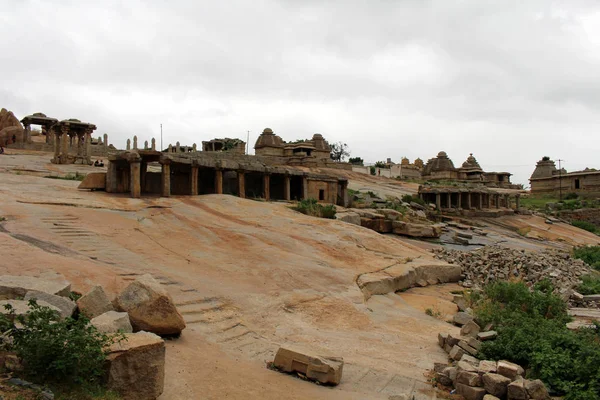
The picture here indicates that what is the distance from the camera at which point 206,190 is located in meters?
21.2

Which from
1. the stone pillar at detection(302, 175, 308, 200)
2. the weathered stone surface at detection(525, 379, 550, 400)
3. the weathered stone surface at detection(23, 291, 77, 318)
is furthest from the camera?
the stone pillar at detection(302, 175, 308, 200)

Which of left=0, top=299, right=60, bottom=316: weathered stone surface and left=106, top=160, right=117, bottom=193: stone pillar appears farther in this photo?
left=106, top=160, right=117, bottom=193: stone pillar

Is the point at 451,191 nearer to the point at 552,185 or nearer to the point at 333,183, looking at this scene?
the point at 333,183

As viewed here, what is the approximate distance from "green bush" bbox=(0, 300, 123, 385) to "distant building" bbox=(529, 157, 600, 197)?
51745 mm

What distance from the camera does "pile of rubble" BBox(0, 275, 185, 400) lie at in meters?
4.22

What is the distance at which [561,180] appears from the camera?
4931 cm

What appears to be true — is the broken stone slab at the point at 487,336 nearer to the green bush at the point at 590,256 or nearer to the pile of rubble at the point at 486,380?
the pile of rubble at the point at 486,380

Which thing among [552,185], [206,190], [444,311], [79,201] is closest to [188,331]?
[444,311]

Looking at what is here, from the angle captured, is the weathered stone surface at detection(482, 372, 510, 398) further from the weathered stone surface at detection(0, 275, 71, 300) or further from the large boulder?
the weathered stone surface at detection(0, 275, 71, 300)

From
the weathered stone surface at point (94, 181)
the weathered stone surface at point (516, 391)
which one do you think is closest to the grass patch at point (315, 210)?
the weathered stone surface at point (94, 181)

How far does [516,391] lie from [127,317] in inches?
190

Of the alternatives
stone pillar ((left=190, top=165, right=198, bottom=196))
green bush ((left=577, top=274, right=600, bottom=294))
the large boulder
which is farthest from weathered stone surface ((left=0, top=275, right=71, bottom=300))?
green bush ((left=577, top=274, right=600, bottom=294))

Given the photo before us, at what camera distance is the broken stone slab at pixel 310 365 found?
571cm

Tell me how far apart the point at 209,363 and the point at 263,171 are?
16417 mm
